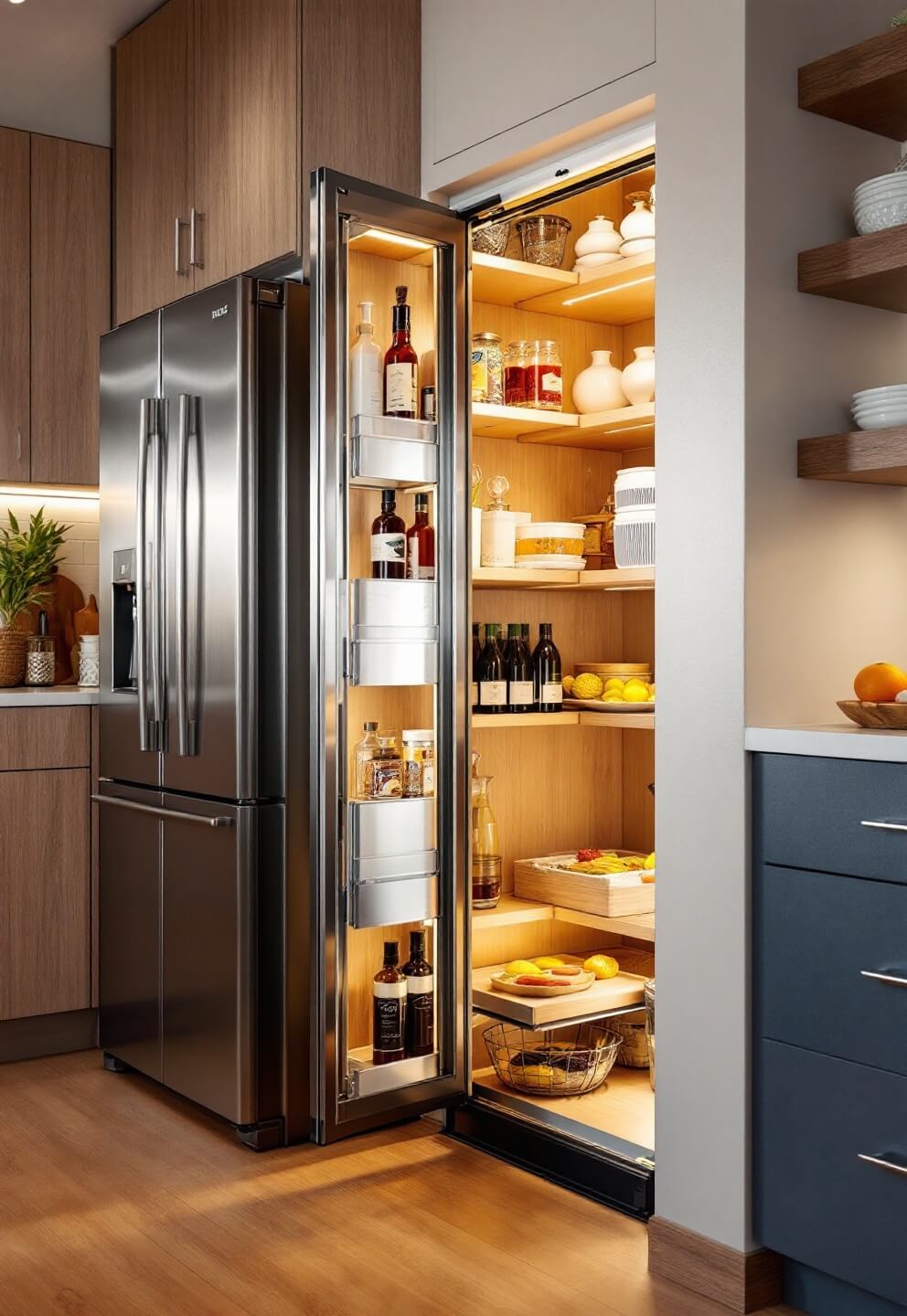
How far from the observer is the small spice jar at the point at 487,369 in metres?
3.22

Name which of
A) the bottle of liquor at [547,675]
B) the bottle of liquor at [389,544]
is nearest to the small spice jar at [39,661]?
the bottle of liquor at [389,544]

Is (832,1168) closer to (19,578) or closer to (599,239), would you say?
(599,239)

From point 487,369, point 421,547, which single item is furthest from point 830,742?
point 487,369

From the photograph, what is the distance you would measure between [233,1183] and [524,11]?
2493 millimetres

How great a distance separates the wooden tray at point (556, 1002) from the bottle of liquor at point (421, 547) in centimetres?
100

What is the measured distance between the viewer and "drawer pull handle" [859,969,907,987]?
1936 millimetres

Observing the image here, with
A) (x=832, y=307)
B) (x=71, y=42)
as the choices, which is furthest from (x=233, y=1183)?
(x=71, y=42)

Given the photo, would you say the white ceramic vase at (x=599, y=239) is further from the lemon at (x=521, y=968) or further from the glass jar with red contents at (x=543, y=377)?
the lemon at (x=521, y=968)

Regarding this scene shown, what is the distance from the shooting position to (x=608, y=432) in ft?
11.0

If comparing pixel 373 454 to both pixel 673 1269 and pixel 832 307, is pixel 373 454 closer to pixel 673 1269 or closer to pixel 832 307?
pixel 832 307

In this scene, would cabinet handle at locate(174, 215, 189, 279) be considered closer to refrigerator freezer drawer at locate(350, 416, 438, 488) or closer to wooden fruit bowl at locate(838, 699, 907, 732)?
refrigerator freezer drawer at locate(350, 416, 438, 488)

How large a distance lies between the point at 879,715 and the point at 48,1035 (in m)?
2.53

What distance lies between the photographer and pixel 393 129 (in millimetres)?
3043

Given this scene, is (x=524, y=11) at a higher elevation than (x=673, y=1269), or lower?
higher
